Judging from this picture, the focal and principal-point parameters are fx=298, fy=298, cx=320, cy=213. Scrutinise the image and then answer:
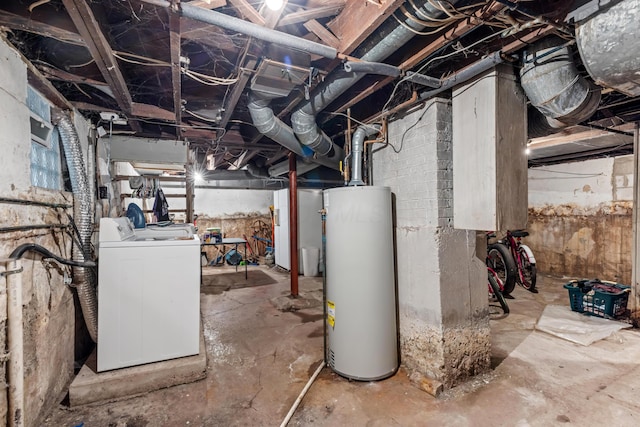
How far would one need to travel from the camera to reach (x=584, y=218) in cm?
546

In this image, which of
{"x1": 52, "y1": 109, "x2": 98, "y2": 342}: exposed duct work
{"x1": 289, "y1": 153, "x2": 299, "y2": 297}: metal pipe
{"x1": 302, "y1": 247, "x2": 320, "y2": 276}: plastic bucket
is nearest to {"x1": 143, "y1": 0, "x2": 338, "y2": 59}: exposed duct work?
{"x1": 52, "y1": 109, "x2": 98, "y2": 342}: exposed duct work

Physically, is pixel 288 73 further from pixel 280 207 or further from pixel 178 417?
pixel 280 207

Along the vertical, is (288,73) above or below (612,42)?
above

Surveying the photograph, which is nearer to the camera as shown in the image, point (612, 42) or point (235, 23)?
point (612, 42)

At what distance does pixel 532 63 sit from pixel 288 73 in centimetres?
152

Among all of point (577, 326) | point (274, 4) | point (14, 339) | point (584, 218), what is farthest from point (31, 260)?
point (584, 218)

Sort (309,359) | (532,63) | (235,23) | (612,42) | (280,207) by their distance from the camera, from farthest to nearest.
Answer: (280,207), (309,359), (532,63), (235,23), (612,42)

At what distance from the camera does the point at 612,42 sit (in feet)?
4.47

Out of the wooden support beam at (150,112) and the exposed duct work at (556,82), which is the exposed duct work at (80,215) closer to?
the wooden support beam at (150,112)

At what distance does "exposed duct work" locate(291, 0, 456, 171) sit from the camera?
4.91 ft

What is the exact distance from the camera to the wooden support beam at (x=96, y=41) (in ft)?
4.49

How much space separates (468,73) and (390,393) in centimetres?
231

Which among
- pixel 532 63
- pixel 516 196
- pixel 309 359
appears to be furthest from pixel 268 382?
pixel 532 63

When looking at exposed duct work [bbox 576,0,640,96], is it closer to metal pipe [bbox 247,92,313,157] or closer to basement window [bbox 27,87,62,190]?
metal pipe [bbox 247,92,313,157]
